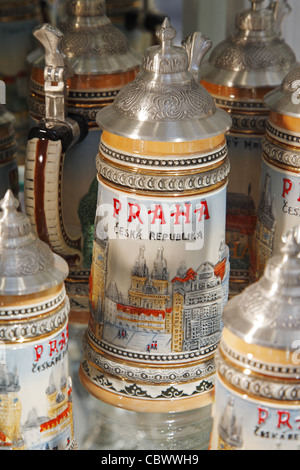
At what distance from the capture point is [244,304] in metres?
0.88

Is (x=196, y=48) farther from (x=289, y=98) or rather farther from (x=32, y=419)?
(x=32, y=419)

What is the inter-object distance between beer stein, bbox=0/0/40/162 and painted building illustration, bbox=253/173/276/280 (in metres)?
0.80

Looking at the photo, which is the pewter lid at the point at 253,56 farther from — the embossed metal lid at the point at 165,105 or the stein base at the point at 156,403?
the stein base at the point at 156,403

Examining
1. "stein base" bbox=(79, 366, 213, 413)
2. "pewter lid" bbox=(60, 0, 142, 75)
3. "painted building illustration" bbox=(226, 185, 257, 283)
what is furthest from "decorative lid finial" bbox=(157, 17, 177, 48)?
"stein base" bbox=(79, 366, 213, 413)

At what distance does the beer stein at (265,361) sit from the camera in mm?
856

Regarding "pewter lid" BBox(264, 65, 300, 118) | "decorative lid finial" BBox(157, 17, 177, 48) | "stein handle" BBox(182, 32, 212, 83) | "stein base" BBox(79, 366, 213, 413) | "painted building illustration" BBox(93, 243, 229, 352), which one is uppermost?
"decorative lid finial" BBox(157, 17, 177, 48)

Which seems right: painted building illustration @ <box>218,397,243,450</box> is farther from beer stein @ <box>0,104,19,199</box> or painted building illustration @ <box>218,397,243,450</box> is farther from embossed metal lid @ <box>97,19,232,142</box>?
beer stein @ <box>0,104,19,199</box>

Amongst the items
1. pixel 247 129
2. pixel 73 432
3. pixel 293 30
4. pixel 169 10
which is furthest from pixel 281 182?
pixel 169 10

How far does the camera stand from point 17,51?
1.90 metres

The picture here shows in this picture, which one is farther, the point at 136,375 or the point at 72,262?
the point at 72,262

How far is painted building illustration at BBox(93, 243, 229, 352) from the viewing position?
3.45ft

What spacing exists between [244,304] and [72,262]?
1.43ft

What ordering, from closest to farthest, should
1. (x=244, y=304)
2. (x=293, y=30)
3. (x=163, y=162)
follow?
(x=244, y=304)
(x=163, y=162)
(x=293, y=30)

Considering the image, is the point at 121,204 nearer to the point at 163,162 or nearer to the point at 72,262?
the point at 163,162
